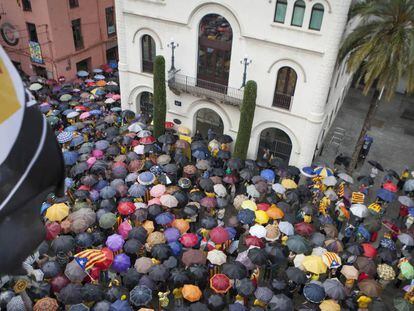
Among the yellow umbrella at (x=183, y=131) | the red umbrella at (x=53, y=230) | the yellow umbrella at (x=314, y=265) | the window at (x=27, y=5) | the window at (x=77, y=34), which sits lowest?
the yellow umbrella at (x=183, y=131)

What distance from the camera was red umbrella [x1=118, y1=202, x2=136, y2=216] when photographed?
19094 mm

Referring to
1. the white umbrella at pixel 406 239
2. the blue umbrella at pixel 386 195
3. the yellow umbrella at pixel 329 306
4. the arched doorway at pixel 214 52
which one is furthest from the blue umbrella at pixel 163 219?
the blue umbrella at pixel 386 195

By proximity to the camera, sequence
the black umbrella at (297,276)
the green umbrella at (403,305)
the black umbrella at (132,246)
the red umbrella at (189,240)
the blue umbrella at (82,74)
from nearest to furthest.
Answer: the green umbrella at (403,305) < the black umbrella at (297,276) < the black umbrella at (132,246) < the red umbrella at (189,240) < the blue umbrella at (82,74)

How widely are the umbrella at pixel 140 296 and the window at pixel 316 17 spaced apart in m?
15.2

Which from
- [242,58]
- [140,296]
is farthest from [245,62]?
[140,296]

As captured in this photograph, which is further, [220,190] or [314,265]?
[220,190]

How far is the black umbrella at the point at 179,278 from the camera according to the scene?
51.5ft

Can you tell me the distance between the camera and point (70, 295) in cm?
1484

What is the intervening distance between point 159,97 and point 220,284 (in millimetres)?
13766

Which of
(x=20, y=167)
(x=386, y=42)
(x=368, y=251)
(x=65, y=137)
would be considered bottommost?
(x=368, y=251)

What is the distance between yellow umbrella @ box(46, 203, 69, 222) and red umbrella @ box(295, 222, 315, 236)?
35.4ft

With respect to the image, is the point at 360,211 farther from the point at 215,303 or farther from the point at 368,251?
the point at 215,303

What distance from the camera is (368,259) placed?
Answer: 1700 centimetres

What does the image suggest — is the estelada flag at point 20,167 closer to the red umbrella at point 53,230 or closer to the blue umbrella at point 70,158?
the red umbrella at point 53,230
